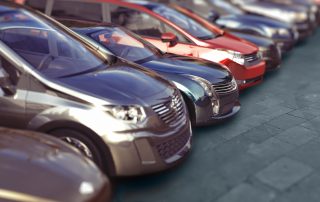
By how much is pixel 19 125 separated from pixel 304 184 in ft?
9.53

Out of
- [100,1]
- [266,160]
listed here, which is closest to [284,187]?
[266,160]

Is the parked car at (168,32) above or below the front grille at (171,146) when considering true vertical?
above

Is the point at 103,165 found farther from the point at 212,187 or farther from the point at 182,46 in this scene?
the point at 182,46

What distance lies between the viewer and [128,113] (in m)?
3.63

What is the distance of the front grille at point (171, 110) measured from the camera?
151 inches

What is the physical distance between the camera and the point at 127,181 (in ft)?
13.0

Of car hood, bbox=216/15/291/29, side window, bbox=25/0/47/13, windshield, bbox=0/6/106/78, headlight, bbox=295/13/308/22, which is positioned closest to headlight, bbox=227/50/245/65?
windshield, bbox=0/6/106/78

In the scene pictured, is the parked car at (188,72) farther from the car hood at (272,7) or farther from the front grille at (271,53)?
the car hood at (272,7)

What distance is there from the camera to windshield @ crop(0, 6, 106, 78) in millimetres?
4316

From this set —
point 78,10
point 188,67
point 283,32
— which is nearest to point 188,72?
point 188,67

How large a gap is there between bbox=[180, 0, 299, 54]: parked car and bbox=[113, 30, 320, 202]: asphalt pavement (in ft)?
9.74

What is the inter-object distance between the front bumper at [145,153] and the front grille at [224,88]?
1524 mm

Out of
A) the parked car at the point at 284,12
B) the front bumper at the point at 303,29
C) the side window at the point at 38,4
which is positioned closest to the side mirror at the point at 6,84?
the side window at the point at 38,4

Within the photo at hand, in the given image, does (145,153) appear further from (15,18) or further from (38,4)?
(38,4)
